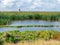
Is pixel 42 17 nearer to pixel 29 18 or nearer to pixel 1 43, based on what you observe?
pixel 29 18

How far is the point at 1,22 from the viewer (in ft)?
139

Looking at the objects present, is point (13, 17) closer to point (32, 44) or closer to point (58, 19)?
point (58, 19)

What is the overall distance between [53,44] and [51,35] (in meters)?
6.10

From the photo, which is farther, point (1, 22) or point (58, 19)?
point (58, 19)

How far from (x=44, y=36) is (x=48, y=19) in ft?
106

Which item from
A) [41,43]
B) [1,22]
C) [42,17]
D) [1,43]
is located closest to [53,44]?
[41,43]

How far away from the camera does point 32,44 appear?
15.5 meters

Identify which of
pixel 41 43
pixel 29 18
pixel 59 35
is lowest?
pixel 29 18

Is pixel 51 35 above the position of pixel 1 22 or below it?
above

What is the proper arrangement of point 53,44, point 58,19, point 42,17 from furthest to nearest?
point 42,17
point 58,19
point 53,44

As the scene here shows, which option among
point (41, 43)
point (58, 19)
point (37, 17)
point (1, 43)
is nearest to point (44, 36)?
point (41, 43)

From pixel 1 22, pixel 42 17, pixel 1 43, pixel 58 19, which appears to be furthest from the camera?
pixel 42 17

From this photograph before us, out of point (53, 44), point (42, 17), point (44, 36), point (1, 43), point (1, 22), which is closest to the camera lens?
point (1, 43)

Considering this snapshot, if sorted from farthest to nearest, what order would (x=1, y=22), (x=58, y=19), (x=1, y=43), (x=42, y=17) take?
1. (x=42, y=17)
2. (x=58, y=19)
3. (x=1, y=22)
4. (x=1, y=43)
